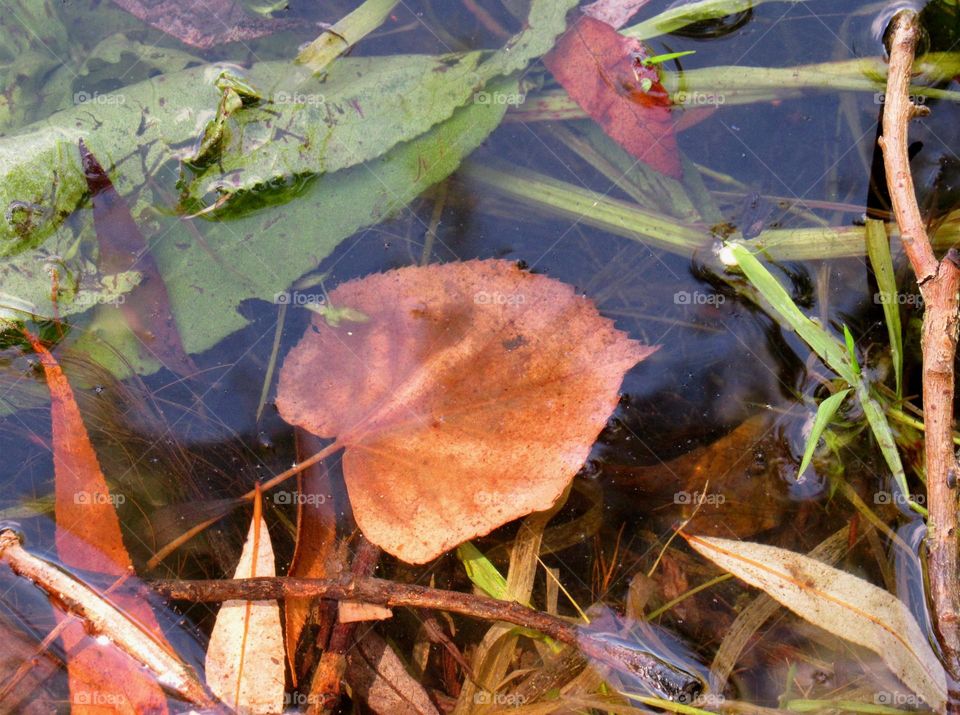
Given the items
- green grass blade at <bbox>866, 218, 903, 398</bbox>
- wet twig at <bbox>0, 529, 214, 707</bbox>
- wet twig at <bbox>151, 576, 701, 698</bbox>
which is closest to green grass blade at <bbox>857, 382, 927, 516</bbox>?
green grass blade at <bbox>866, 218, 903, 398</bbox>

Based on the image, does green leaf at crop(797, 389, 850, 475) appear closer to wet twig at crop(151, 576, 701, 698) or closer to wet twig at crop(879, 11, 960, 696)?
wet twig at crop(879, 11, 960, 696)

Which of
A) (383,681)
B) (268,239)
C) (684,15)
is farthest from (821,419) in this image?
(268,239)

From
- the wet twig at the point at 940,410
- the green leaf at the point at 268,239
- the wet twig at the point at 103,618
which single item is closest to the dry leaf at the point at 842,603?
the wet twig at the point at 940,410

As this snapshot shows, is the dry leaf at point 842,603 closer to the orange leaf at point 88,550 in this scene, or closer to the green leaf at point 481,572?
the green leaf at point 481,572

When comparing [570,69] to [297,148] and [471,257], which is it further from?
[297,148]

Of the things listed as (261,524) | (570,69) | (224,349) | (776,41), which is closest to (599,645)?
(261,524)
